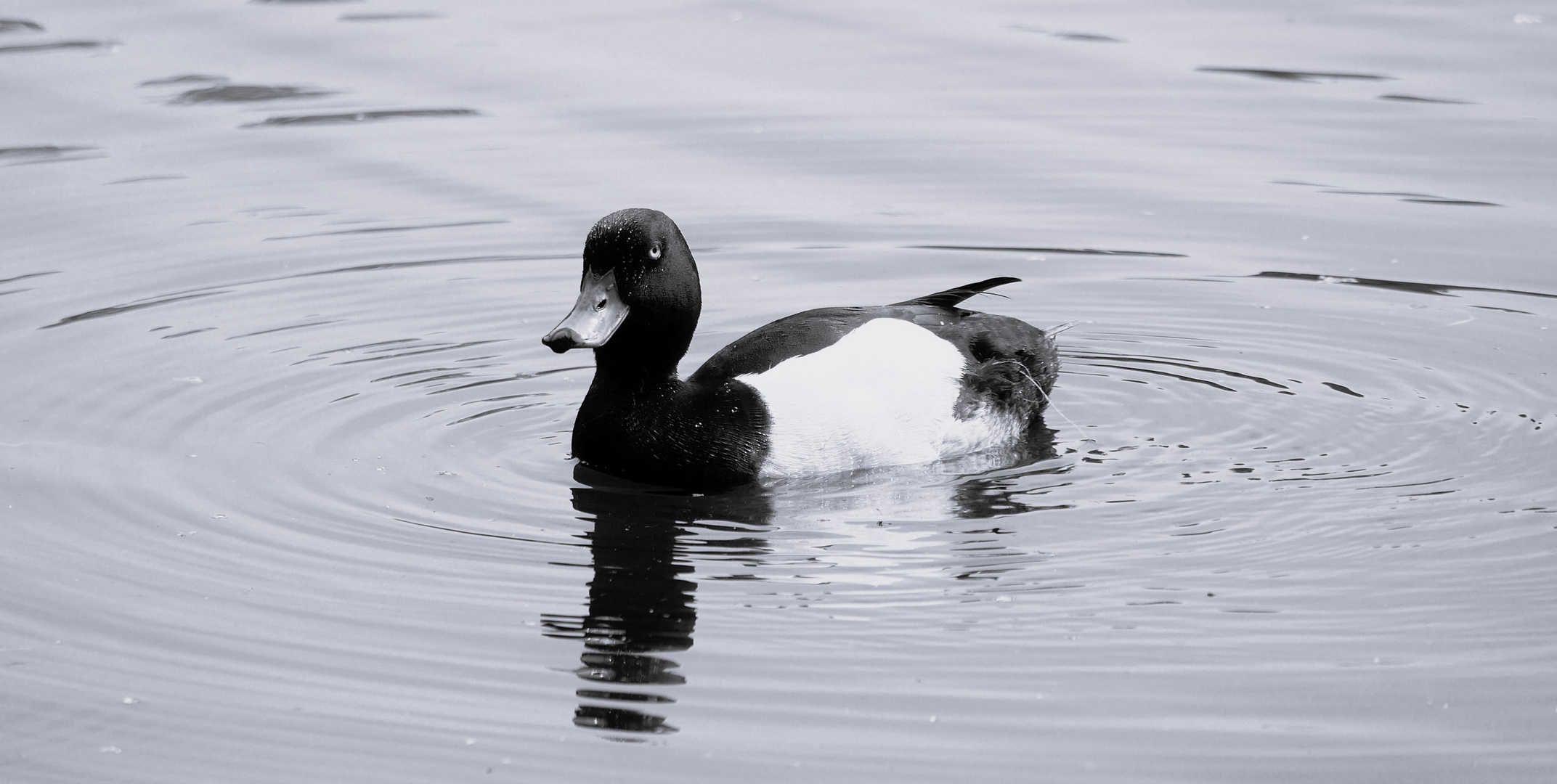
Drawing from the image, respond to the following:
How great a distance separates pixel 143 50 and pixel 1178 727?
1030cm

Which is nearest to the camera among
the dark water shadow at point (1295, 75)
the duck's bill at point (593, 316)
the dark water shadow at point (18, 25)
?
the duck's bill at point (593, 316)

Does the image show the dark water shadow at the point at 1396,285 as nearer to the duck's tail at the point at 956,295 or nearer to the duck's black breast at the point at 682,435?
the duck's tail at the point at 956,295

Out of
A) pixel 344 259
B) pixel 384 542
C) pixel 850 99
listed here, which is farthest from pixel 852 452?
pixel 850 99

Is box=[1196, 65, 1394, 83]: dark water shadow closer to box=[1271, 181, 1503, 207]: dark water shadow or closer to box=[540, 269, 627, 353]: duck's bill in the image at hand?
box=[1271, 181, 1503, 207]: dark water shadow

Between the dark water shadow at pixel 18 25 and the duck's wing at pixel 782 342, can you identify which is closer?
the duck's wing at pixel 782 342

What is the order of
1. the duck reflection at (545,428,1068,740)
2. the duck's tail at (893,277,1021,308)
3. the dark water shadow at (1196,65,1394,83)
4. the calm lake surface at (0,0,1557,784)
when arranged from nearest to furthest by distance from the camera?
1. the calm lake surface at (0,0,1557,784)
2. the duck reflection at (545,428,1068,740)
3. the duck's tail at (893,277,1021,308)
4. the dark water shadow at (1196,65,1394,83)

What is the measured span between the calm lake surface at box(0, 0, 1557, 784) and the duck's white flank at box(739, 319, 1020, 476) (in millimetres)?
144

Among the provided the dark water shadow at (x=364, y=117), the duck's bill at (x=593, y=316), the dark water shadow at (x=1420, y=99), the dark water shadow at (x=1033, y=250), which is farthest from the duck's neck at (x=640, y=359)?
the dark water shadow at (x=1420, y=99)

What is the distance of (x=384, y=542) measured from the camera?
6.86 meters

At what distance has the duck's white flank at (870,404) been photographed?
743 cm

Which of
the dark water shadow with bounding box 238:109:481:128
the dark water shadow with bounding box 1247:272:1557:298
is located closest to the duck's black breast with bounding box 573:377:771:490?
the dark water shadow with bounding box 1247:272:1557:298

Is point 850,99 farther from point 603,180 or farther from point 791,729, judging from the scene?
point 791,729

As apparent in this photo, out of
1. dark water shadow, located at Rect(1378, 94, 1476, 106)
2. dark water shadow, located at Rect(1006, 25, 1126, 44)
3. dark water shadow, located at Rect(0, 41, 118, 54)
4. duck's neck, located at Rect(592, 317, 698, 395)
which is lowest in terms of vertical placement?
duck's neck, located at Rect(592, 317, 698, 395)

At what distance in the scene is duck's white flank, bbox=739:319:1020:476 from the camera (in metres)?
7.43
